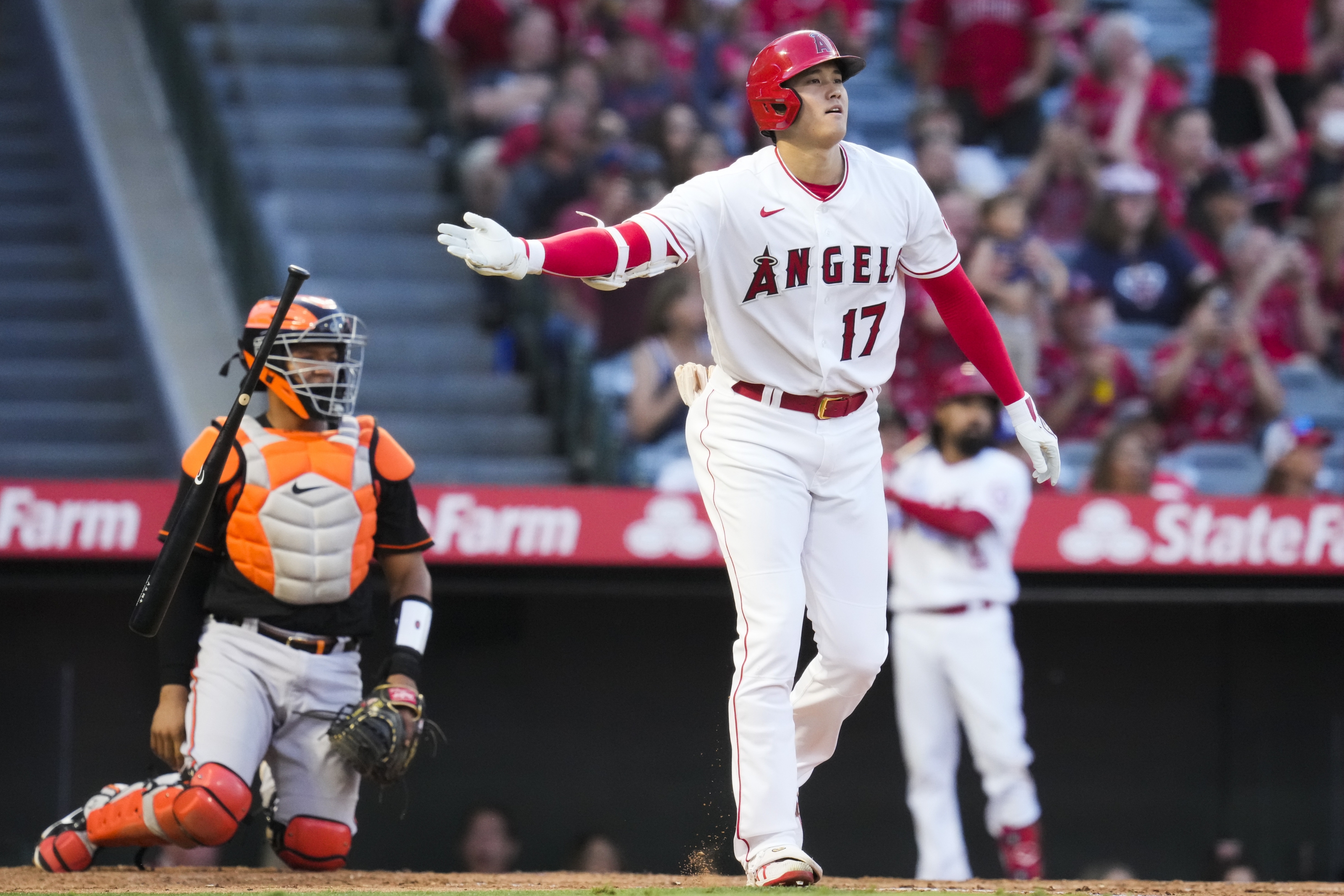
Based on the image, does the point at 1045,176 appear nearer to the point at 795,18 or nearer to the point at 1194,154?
the point at 1194,154

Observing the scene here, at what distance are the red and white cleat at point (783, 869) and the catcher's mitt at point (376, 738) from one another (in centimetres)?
110

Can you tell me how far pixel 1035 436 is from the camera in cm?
418

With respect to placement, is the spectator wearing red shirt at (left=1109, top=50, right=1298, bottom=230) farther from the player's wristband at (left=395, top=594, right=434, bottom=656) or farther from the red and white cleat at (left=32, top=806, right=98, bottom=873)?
the red and white cleat at (left=32, top=806, right=98, bottom=873)

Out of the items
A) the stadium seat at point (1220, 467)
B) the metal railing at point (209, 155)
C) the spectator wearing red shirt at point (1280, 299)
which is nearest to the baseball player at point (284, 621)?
the metal railing at point (209, 155)

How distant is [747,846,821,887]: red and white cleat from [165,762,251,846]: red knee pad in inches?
52.3

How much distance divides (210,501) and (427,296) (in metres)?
4.28

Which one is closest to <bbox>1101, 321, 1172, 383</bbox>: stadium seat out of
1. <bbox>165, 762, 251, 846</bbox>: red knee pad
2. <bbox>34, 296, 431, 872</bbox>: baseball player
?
<bbox>34, 296, 431, 872</bbox>: baseball player

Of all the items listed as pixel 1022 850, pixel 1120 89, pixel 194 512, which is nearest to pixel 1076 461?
pixel 1022 850

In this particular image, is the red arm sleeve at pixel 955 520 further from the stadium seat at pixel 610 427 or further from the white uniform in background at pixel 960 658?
the stadium seat at pixel 610 427

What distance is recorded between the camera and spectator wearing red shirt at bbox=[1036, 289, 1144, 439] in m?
7.97

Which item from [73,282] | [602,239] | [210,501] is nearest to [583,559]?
[210,501]

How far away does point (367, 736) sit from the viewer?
4336 mm

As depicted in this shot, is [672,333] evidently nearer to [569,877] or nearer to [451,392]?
[451,392]

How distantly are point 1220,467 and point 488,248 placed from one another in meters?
5.31
